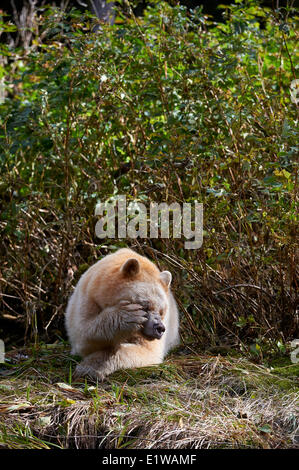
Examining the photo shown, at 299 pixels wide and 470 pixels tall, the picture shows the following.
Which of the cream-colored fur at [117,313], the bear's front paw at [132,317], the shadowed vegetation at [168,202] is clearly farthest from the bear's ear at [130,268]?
the shadowed vegetation at [168,202]

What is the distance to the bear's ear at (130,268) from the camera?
12.5ft

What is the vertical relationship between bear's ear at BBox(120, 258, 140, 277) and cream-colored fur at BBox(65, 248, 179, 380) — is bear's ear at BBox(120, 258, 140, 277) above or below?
above

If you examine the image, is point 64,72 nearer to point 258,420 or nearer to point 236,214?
point 236,214

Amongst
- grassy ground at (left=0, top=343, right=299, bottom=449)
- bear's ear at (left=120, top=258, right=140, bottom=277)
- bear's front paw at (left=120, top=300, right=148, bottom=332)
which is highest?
bear's ear at (left=120, top=258, right=140, bottom=277)

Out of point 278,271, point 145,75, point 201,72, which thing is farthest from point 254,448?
point 145,75

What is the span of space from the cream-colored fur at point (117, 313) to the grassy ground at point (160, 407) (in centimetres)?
11

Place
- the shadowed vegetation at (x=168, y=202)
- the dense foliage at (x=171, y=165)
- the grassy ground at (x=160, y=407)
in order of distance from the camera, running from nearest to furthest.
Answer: the grassy ground at (x=160, y=407) < the shadowed vegetation at (x=168, y=202) < the dense foliage at (x=171, y=165)

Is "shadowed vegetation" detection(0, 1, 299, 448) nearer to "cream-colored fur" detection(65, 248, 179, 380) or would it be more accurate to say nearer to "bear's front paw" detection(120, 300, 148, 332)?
"cream-colored fur" detection(65, 248, 179, 380)

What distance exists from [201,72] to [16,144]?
1.72 m

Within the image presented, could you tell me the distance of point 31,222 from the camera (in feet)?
17.9

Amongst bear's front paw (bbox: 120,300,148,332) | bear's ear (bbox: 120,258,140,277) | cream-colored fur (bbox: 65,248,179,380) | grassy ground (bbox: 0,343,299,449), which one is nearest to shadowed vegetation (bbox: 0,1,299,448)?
grassy ground (bbox: 0,343,299,449)

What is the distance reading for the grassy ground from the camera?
Result: 312 centimetres

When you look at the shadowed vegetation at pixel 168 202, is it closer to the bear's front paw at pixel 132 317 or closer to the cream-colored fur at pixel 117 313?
the cream-colored fur at pixel 117 313

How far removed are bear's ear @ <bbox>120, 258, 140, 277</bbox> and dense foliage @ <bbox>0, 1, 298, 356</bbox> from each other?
0.62 meters
